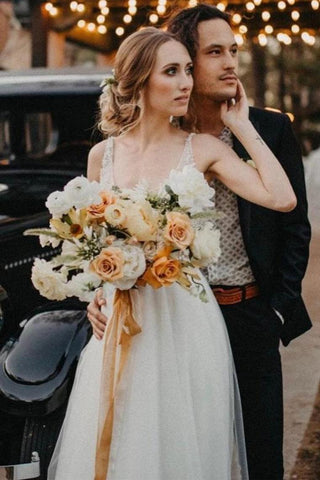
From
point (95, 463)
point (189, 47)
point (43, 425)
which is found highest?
point (189, 47)

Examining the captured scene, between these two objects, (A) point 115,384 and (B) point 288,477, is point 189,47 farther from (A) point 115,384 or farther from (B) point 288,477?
(B) point 288,477

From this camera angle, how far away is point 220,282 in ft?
9.94

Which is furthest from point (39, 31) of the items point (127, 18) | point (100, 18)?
point (127, 18)

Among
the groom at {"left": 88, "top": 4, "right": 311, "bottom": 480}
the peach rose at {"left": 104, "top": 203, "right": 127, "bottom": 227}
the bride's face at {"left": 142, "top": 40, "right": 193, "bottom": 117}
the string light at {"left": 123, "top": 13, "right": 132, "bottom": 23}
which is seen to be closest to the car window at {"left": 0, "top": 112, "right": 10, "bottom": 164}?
the groom at {"left": 88, "top": 4, "right": 311, "bottom": 480}

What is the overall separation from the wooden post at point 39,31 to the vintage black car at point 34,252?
4921 millimetres

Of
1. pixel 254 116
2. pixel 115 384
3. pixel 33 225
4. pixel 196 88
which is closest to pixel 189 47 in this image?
pixel 196 88

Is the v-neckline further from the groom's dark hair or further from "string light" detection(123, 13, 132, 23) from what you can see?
"string light" detection(123, 13, 132, 23)

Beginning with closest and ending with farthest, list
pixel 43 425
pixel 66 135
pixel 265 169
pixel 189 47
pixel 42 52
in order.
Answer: pixel 265 169
pixel 189 47
pixel 43 425
pixel 66 135
pixel 42 52

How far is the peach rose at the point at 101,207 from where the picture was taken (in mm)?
2588

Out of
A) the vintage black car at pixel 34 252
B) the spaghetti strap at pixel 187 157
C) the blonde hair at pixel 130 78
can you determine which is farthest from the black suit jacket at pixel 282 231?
the vintage black car at pixel 34 252

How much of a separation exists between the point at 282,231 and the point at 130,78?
73 cm

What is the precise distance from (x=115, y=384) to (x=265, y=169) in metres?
0.79

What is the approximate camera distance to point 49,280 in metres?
2.70

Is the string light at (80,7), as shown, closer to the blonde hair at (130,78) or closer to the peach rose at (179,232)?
the blonde hair at (130,78)
